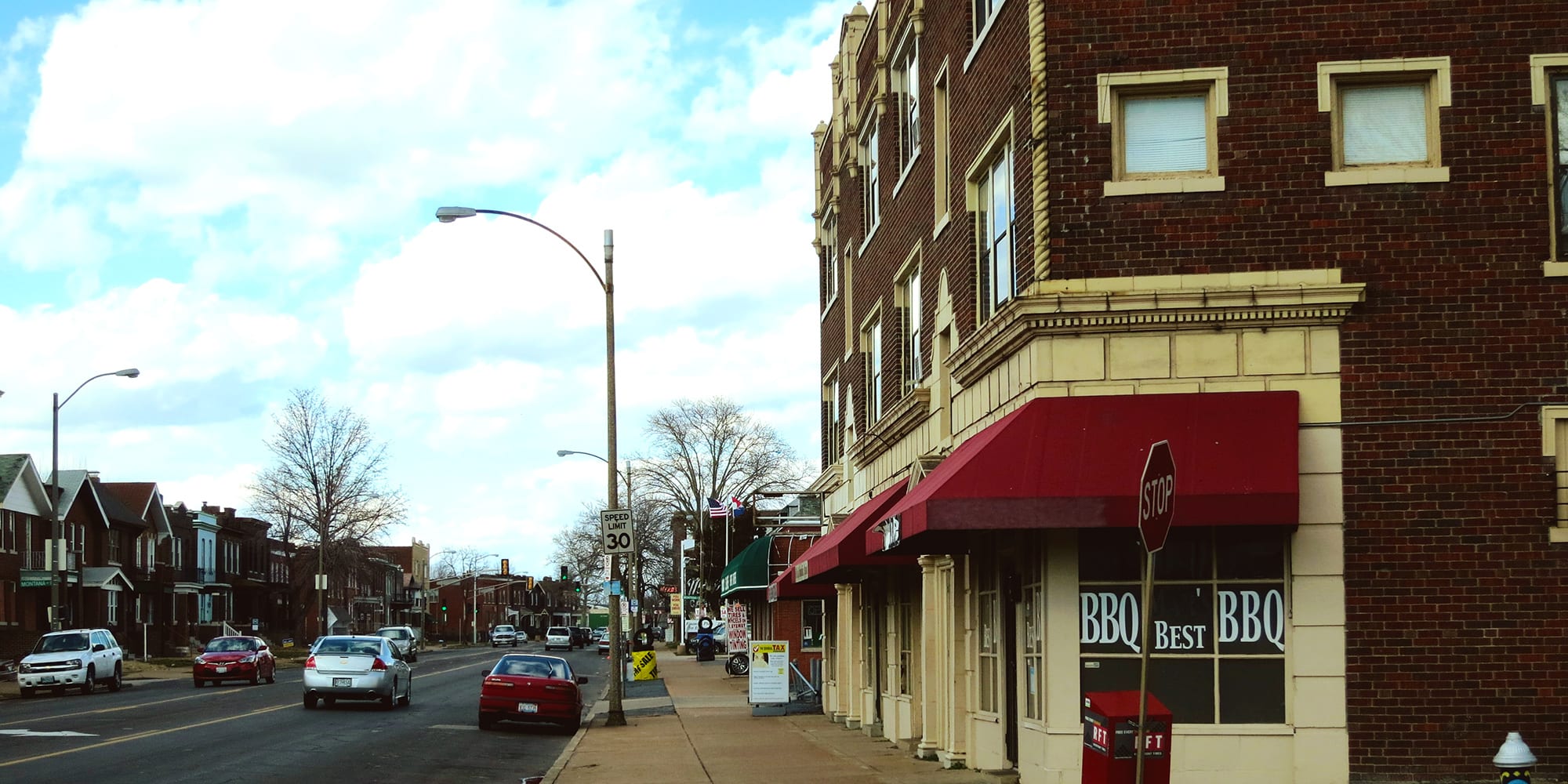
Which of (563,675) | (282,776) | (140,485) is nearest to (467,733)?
(563,675)

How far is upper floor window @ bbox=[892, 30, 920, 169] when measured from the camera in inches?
847

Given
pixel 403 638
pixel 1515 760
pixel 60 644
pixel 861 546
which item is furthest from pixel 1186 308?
pixel 403 638

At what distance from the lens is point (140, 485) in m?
80.6

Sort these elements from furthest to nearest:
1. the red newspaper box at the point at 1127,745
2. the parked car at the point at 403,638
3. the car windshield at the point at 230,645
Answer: the parked car at the point at 403,638 < the car windshield at the point at 230,645 < the red newspaper box at the point at 1127,745

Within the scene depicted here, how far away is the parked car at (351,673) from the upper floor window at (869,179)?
Result: 12.8m

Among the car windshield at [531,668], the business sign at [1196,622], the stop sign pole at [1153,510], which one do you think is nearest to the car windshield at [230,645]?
the car windshield at [531,668]

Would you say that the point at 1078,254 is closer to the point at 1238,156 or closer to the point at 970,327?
the point at 1238,156

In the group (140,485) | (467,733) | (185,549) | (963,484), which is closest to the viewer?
(963,484)

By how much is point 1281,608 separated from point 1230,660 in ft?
2.10

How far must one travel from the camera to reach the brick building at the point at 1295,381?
1350cm

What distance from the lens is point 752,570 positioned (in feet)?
137

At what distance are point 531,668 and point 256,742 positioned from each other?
19.6ft

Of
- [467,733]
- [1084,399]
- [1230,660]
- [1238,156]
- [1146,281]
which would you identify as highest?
[1238,156]

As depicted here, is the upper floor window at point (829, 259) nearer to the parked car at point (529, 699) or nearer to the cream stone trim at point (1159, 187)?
the parked car at point (529, 699)
